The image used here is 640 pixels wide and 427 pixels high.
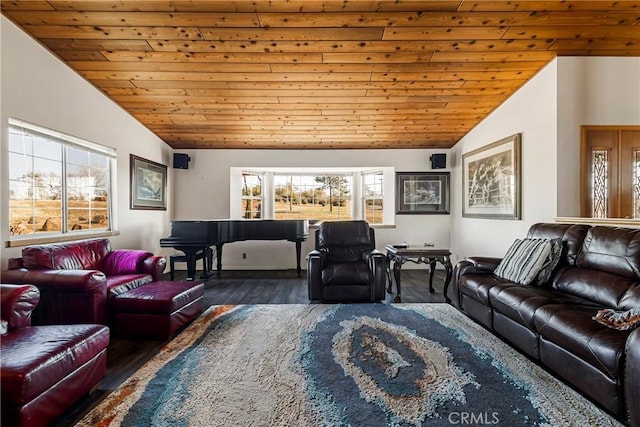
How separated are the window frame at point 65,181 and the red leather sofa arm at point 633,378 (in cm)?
460

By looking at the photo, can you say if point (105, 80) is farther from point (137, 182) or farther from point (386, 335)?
point (386, 335)

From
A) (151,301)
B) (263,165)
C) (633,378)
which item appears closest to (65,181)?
(151,301)

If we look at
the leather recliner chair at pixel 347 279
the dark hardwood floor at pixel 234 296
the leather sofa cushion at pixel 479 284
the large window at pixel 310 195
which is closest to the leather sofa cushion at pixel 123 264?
the dark hardwood floor at pixel 234 296

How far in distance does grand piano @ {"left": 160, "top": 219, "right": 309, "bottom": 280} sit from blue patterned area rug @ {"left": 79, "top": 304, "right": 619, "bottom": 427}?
1.77 meters

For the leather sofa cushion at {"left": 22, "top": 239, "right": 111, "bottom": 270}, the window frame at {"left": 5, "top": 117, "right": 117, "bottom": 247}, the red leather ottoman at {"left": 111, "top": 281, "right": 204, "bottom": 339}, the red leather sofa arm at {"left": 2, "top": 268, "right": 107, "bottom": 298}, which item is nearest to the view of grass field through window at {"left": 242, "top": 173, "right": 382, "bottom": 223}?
the window frame at {"left": 5, "top": 117, "right": 117, "bottom": 247}

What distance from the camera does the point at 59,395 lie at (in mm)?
1666

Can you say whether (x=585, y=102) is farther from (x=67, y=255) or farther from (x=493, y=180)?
(x=67, y=255)

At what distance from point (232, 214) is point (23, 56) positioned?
360 centimetres

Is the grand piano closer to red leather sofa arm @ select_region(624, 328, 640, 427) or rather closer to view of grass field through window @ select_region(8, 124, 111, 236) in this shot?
view of grass field through window @ select_region(8, 124, 111, 236)

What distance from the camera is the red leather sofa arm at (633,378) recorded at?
153cm

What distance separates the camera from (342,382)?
2068mm

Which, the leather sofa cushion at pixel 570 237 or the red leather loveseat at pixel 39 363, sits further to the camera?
the leather sofa cushion at pixel 570 237

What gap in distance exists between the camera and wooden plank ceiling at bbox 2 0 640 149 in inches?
118

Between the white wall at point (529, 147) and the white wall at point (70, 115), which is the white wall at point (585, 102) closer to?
the white wall at point (529, 147)
